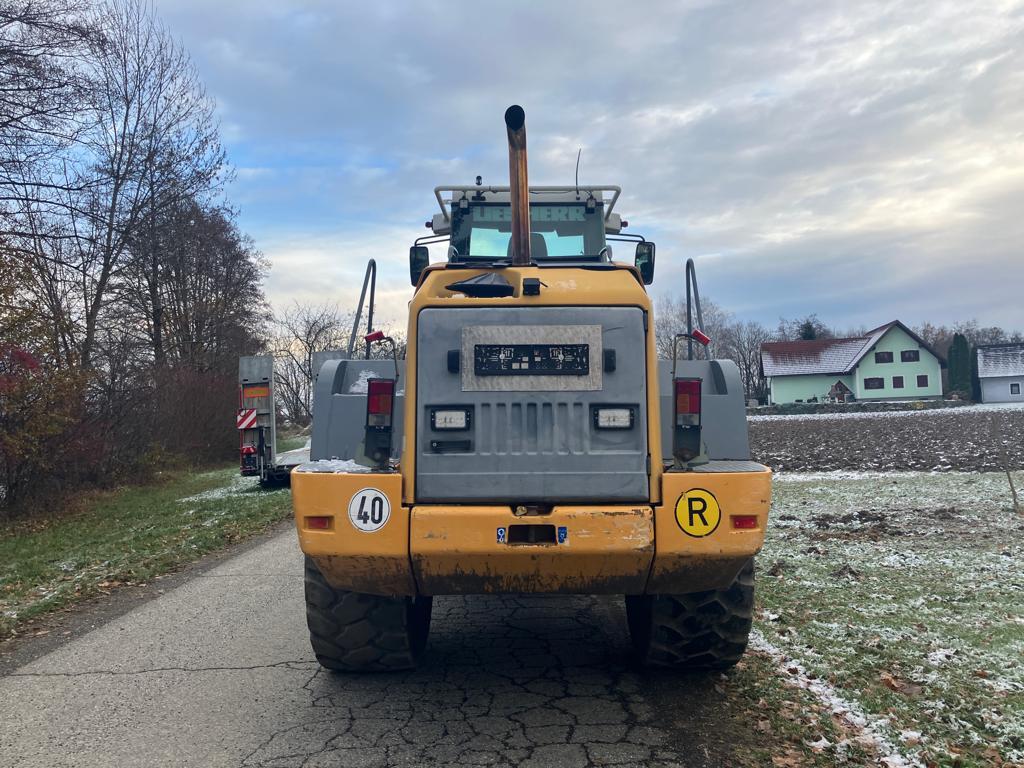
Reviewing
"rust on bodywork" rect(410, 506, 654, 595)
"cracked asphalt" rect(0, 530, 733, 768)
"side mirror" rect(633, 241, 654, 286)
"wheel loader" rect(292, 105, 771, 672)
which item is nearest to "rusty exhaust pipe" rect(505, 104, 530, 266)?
"wheel loader" rect(292, 105, 771, 672)

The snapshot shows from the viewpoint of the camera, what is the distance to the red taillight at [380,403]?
155 inches

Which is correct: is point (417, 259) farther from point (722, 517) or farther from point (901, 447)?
point (901, 447)

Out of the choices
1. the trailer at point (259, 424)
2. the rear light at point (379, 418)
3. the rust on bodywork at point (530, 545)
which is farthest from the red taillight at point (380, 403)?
the trailer at point (259, 424)

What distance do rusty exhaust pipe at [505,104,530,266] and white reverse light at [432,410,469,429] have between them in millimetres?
885

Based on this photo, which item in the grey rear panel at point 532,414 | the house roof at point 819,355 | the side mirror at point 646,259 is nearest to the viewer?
the grey rear panel at point 532,414

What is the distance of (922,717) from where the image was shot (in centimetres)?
385

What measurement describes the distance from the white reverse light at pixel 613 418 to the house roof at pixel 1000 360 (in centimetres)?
7318

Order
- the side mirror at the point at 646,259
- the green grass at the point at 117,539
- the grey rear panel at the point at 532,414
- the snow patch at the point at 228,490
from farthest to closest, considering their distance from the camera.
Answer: the snow patch at the point at 228,490
the green grass at the point at 117,539
the side mirror at the point at 646,259
the grey rear panel at the point at 532,414

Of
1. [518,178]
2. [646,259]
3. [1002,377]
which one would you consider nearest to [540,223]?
[646,259]

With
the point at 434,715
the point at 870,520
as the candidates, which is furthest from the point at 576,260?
the point at 870,520

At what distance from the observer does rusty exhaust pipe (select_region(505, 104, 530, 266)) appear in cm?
385

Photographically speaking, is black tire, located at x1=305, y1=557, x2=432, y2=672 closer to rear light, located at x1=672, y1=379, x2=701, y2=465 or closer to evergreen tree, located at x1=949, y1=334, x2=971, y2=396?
rear light, located at x1=672, y1=379, x2=701, y2=465

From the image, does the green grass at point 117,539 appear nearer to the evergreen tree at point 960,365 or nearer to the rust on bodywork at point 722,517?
the rust on bodywork at point 722,517

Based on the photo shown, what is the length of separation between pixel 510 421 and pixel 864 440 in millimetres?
24567
